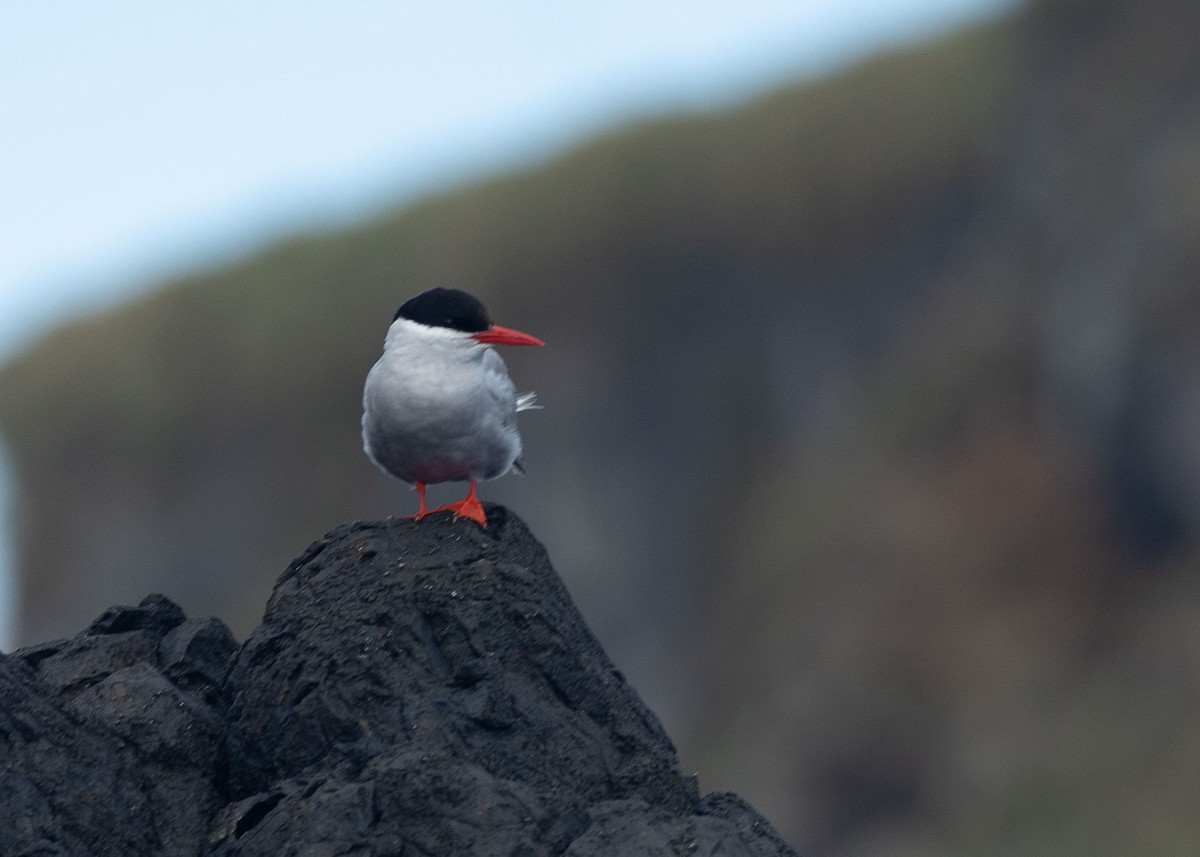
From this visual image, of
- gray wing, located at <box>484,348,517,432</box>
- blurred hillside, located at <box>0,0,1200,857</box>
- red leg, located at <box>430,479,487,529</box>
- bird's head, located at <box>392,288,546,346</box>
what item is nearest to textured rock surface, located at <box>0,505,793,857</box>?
red leg, located at <box>430,479,487,529</box>

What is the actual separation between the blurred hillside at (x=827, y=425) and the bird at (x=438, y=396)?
20677 mm

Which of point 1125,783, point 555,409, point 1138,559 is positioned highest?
point 555,409

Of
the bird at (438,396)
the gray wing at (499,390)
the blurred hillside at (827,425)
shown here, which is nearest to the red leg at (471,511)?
the bird at (438,396)

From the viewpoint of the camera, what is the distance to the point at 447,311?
28.2ft

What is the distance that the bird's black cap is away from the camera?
8.59 metres

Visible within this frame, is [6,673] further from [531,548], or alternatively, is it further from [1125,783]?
[1125,783]

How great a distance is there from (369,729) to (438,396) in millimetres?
1805

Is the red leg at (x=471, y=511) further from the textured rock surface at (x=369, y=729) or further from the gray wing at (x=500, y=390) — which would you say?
the gray wing at (x=500, y=390)

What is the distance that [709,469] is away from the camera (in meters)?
40.1

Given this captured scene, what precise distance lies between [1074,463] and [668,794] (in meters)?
26.2

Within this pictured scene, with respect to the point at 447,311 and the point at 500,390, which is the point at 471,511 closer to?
the point at 500,390

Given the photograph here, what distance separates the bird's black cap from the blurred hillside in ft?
68.6

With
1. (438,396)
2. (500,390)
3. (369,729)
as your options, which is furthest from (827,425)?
(369,729)

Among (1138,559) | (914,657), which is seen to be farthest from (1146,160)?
(914,657)
